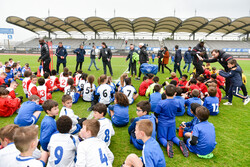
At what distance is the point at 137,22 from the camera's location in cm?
4384

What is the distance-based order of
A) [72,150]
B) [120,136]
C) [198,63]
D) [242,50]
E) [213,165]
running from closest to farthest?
[72,150]
[213,165]
[120,136]
[198,63]
[242,50]

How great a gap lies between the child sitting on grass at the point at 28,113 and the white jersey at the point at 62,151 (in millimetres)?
1646

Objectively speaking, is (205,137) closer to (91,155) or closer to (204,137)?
(204,137)

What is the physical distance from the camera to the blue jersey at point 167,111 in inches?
128

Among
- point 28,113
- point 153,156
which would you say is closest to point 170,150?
point 153,156

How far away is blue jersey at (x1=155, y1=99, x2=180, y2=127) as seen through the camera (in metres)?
3.24

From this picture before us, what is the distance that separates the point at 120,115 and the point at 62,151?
1785 mm

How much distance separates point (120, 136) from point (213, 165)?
1.97 metres

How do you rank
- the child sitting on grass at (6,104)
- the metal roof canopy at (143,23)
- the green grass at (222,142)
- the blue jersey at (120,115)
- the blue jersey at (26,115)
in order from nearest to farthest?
the green grass at (222,142)
the blue jersey at (26,115)
the blue jersey at (120,115)
the child sitting on grass at (6,104)
the metal roof canopy at (143,23)

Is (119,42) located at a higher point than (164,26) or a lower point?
lower

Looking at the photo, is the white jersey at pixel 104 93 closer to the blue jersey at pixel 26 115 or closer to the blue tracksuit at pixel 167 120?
the blue jersey at pixel 26 115

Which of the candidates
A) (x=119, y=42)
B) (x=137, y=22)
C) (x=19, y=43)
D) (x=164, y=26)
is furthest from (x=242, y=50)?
(x=19, y=43)

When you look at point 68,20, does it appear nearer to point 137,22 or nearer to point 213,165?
point 137,22

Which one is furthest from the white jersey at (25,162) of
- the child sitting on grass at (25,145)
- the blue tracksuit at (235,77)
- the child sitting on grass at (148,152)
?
the blue tracksuit at (235,77)
